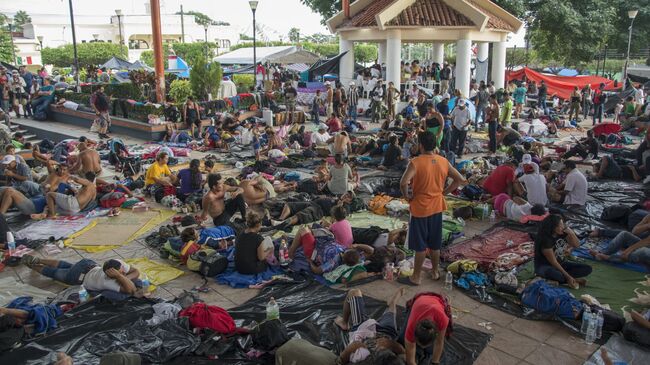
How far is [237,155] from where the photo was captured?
1545 cm

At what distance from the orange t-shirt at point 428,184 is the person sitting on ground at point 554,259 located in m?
1.30

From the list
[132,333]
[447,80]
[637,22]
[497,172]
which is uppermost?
[637,22]

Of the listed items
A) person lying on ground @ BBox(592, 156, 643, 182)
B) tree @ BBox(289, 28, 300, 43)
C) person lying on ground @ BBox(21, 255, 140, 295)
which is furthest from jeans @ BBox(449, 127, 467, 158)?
tree @ BBox(289, 28, 300, 43)

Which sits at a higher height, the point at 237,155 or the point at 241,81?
the point at 241,81

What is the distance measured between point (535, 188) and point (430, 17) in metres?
14.3

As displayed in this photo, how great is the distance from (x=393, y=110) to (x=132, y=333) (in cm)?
1690

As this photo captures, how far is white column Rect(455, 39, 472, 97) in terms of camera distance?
22.6m

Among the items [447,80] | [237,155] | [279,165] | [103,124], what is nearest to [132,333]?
[279,165]

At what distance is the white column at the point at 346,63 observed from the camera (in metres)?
24.5

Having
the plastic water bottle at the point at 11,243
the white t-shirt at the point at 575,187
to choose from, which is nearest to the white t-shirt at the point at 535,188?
the white t-shirt at the point at 575,187

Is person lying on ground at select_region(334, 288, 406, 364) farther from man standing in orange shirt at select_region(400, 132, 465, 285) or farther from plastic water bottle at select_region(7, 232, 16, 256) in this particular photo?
plastic water bottle at select_region(7, 232, 16, 256)

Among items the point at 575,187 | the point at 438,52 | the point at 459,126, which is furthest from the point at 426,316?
the point at 438,52

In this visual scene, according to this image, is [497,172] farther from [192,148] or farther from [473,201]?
[192,148]

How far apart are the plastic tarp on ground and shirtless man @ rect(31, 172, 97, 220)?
204 inches
